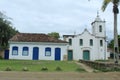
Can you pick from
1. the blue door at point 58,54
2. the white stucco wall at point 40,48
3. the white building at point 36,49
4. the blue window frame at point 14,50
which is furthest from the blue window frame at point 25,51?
the blue door at point 58,54

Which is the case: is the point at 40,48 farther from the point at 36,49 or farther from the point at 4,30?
the point at 4,30

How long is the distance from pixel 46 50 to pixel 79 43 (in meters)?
10.2

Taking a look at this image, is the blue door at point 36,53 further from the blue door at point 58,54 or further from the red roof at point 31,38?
the blue door at point 58,54

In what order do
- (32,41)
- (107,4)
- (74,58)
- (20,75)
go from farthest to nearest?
1. (74,58)
2. (32,41)
3. (107,4)
4. (20,75)

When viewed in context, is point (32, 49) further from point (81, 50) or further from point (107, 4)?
point (107, 4)

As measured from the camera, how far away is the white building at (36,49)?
51062mm

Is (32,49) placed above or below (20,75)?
above

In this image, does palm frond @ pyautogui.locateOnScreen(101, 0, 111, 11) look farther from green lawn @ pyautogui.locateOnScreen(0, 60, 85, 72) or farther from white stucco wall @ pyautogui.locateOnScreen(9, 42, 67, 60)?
white stucco wall @ pyautogui.locateOnScreen(9, 42, 67, 60)

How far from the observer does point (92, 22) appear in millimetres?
64125

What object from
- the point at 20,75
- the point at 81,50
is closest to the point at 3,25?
the point at 81,50

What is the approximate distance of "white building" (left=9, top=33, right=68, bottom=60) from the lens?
168ft

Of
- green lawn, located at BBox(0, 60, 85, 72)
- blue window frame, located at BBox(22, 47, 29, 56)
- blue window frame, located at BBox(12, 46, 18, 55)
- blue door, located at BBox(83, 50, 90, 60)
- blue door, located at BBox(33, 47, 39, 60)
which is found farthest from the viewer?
blue door, located at BBox(83, 50, 90, 60)

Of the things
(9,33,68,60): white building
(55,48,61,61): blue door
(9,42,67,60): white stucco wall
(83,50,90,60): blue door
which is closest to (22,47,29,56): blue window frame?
(9,33,68,60): white building

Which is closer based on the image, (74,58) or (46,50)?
(46,50)
